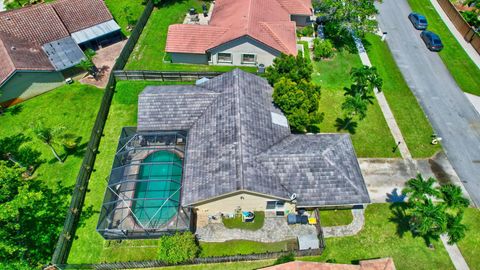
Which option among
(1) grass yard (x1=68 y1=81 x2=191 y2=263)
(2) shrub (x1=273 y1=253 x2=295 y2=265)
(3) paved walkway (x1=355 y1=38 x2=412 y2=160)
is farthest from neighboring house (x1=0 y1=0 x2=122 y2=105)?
(3) paved walkway (x1=355 y1=38 x2=412 y2=160)

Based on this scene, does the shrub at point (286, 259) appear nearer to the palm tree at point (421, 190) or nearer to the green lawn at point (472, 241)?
the palm tree at point (421, 190)

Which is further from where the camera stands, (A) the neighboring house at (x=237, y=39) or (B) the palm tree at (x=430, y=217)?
(A) the neighboring house at (x=237, y=39)

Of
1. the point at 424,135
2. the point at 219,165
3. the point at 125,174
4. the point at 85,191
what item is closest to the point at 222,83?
the point at 219,165

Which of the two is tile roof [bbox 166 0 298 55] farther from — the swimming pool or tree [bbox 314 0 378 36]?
the swimming pool

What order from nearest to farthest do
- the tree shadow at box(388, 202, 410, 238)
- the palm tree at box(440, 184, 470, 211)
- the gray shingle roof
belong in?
the palm tree at box(440, 184, 470, 211)
the gray shingle roof
the tree shadow at box(388, 202, 410, 238)

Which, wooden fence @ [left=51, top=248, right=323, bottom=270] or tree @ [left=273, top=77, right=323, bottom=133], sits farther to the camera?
tree @ [left=273, top=77, right=323, bottom=133]

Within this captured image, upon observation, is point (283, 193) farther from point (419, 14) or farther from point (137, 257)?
point (419, 14)

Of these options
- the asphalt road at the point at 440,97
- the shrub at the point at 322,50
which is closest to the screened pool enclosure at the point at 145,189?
the shrub at the point at 322,50

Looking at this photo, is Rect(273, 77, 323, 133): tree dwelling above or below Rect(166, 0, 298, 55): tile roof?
below

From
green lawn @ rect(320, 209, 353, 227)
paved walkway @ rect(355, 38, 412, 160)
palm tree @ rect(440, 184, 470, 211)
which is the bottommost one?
green lawn @ rect(320, 209, 353, 227)
